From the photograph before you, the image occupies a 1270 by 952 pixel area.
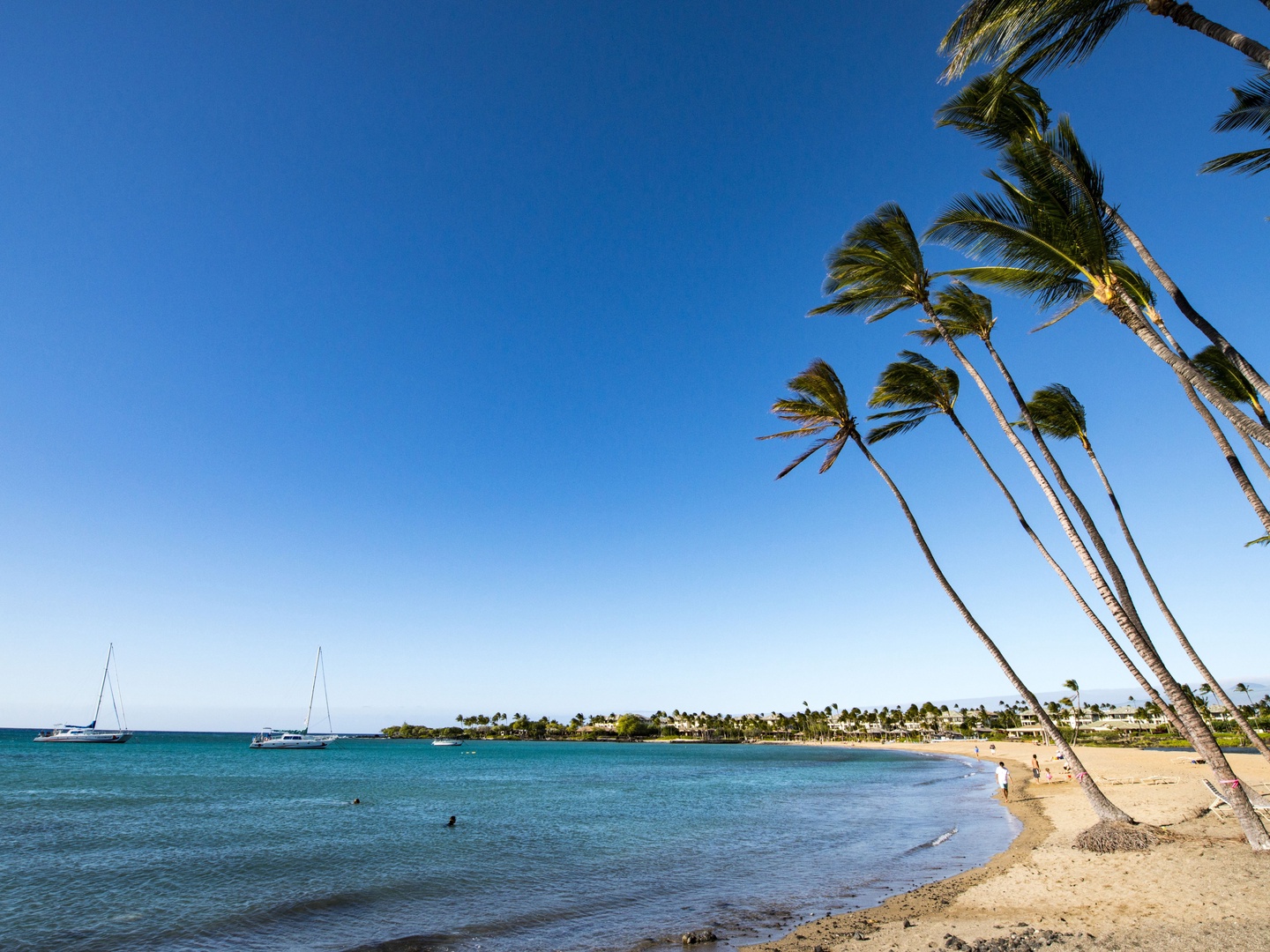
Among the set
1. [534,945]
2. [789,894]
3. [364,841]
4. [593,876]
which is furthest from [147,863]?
[789,894]

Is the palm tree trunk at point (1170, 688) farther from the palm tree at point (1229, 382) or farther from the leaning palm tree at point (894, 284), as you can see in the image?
the palm tree at point (1229, 382)

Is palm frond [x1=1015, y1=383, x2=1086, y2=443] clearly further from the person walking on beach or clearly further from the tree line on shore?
the tree line on shore

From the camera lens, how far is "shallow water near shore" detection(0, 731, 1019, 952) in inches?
496

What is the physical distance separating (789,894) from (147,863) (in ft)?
63.2

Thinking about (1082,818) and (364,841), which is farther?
(364,841)

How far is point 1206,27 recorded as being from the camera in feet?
23.3

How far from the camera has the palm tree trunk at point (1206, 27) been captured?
6824 mm

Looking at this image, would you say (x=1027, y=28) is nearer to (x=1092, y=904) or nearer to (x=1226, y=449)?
(x=1226, y=449)

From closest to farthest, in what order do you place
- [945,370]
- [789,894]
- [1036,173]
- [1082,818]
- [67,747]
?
[1036,173], [789,894], [945,370], [1082,818], [67,747]

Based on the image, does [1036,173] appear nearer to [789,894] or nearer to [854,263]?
[854,263]

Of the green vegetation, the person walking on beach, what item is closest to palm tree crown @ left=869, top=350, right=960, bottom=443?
the person walking on beach

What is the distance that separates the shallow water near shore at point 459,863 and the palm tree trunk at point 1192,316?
11.8 m

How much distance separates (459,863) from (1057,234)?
22.6m

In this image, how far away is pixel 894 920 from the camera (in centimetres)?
1097
